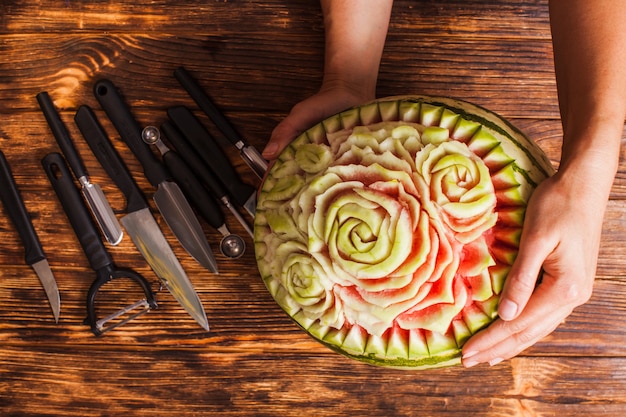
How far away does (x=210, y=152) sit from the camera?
110 centimetres

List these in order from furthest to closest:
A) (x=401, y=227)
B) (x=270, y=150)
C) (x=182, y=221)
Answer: (x=182, y=221), (x=270, y=150), (x=401, y=227)

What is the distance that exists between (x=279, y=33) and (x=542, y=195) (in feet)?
2.17

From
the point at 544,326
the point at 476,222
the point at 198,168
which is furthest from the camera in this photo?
the point at 198,168

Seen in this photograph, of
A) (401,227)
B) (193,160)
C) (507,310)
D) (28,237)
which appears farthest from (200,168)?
(507,310)

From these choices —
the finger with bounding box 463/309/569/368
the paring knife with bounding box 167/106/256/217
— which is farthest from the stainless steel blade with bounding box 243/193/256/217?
the finger with bounding box 463/309/569/368

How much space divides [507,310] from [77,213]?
2.73 feet

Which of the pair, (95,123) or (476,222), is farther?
(95,123)

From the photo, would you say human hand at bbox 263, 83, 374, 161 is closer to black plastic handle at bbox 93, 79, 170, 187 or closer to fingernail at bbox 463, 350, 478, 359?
black plastic handle at bbox 93, 79, 170, 187

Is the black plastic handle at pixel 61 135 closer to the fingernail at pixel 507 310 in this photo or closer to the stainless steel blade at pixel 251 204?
the stainless steel blade at pixel 251 204

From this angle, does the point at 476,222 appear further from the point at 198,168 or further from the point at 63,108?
the point at 63,108

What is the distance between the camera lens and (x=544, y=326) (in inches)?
33.1

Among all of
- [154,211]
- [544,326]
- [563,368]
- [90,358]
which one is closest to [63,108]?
[154,211]

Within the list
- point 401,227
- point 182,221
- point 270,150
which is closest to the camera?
point 401,227

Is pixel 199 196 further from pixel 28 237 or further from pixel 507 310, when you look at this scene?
pixel 507 310
